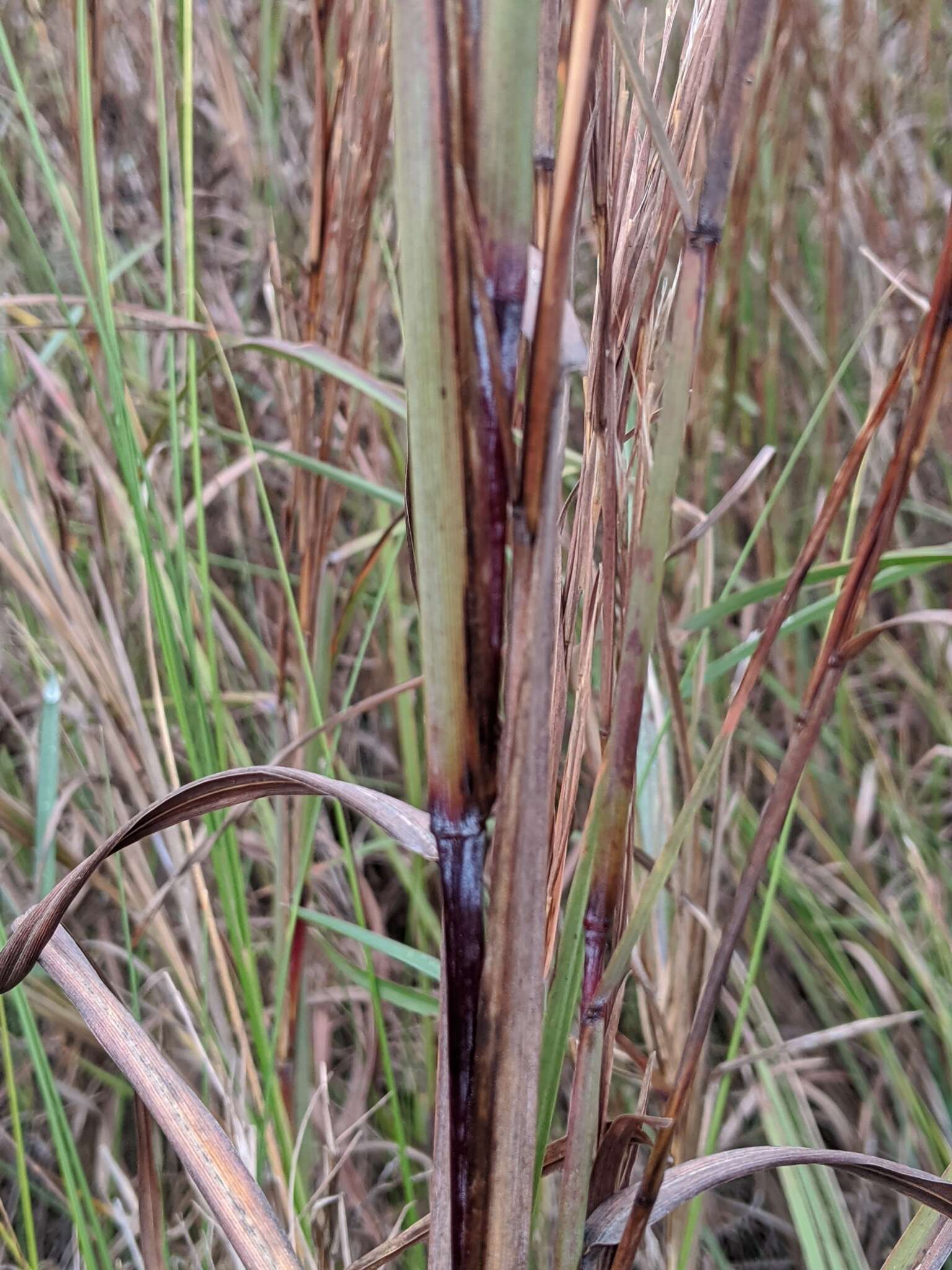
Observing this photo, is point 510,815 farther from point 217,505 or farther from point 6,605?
point 217,505

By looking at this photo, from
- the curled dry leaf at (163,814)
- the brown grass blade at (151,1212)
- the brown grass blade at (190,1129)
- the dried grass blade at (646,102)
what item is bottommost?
the brown grass blade at (151,1212)

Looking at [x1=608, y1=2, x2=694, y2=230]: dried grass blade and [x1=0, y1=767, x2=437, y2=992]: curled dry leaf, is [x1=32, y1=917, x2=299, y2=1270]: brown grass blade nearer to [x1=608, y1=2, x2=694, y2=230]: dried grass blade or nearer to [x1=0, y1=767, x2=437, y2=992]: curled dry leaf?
[x1=0, y1=767, x2=437, y2=992]: curled dry leaf

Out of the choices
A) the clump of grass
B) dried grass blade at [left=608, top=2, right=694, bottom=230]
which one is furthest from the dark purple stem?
dried grass blade at [left=608, top=2, right=694, bottom=230]

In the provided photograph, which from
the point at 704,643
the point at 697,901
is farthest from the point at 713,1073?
the point at 704,643

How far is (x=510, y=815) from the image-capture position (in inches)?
8.5

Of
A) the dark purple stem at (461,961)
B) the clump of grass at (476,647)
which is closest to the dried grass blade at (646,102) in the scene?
the clump of grass at (476,647)

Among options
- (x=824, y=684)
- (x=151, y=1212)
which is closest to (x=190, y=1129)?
(x=151, y=1212)

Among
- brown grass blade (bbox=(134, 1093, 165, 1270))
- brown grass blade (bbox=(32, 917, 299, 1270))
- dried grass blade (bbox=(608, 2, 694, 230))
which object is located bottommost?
brown grass blade (bbox=(134, 1093, 165, 1270))

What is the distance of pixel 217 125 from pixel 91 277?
797mm

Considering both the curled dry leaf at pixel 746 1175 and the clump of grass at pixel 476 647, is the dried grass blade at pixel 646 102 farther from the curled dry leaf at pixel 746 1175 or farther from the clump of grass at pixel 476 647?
the curled dry leaf at pixel 746 1175

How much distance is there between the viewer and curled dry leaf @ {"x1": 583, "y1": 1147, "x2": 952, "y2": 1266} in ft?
0.90

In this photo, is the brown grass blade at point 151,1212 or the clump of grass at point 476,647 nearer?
the clump of grass at point 476,647

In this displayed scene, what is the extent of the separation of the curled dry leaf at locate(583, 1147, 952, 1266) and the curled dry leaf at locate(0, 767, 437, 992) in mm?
136

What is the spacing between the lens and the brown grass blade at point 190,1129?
0.29m
